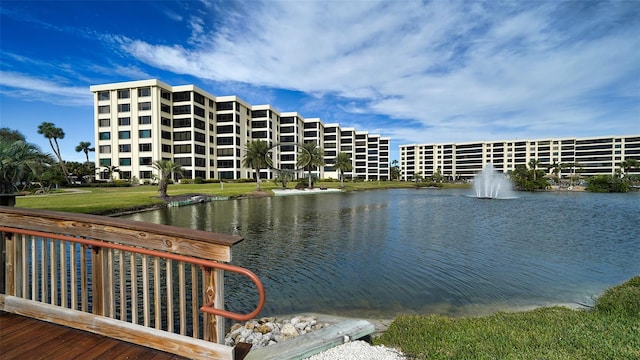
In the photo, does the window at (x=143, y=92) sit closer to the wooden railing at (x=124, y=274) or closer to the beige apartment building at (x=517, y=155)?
the wooden railing at (x=124, y=274)

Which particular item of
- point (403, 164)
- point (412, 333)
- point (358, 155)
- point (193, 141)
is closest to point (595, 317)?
point (412, 333)

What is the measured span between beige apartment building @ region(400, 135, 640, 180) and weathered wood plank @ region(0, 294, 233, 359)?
15528cm

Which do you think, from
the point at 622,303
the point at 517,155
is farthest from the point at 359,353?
the point at 517,155

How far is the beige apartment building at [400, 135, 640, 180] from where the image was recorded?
131 metres

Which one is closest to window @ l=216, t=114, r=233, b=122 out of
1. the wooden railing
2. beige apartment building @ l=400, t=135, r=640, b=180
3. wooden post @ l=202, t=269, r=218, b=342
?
the wooden railing

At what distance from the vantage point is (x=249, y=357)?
403 cm

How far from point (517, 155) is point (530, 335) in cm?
17072

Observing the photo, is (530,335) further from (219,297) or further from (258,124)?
(258,124)

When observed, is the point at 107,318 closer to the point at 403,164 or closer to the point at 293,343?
the point at 293,343

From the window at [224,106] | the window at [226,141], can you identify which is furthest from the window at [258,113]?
the window at [226,141]

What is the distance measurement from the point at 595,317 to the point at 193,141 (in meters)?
78.0

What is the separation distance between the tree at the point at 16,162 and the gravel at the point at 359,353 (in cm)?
1473

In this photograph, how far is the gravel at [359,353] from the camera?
178 inches

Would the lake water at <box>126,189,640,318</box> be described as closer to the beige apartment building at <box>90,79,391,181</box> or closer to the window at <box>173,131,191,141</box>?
the beige apartment building at <box>90,79,391,181</box>
